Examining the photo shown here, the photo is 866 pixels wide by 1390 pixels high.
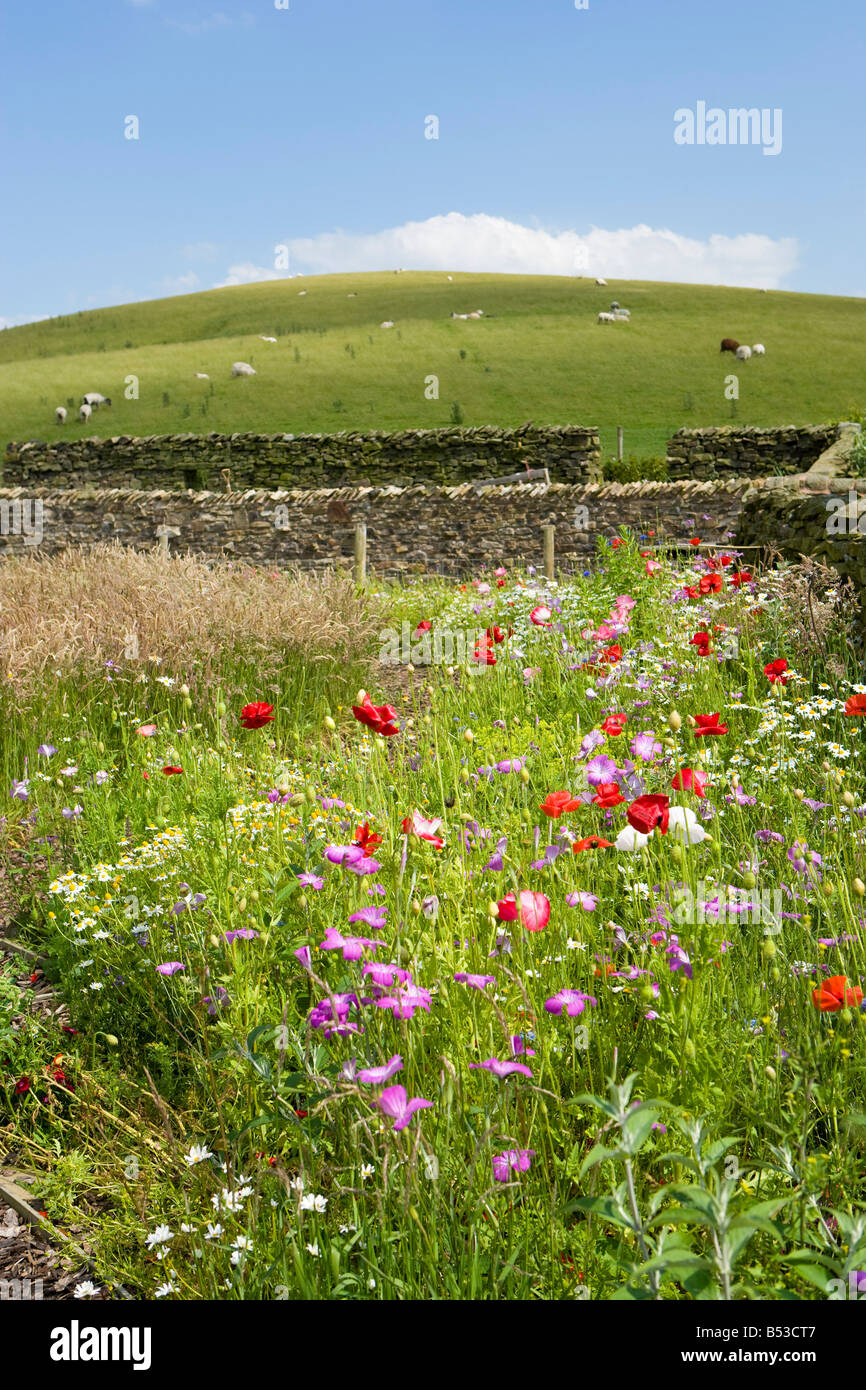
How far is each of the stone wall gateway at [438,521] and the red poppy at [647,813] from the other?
41.8 feet

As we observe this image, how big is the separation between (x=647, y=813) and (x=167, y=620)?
538 cm

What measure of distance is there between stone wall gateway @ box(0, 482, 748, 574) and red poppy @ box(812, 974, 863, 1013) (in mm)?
12978

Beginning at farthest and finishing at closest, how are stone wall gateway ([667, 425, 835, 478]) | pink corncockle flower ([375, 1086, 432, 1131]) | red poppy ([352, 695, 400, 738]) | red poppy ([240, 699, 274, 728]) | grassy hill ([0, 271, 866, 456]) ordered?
grassy hill ([0, 271, 866, 456]), stone wall gateway ([667, 425, 835, 478]), red poppy ([240, 699, 274, 728]), red poppy ([352, 695, 400, 738]), pink corncockle flower ([375, 1086, 432, 1131])

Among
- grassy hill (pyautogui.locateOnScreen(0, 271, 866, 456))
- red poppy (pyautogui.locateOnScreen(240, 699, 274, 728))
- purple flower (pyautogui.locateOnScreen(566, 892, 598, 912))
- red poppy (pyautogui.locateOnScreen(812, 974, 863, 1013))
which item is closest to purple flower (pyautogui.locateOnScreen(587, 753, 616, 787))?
purple flower (pyautogui.locateOnScreen(566, 892, 598, 912))

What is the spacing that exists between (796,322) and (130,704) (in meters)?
51.5

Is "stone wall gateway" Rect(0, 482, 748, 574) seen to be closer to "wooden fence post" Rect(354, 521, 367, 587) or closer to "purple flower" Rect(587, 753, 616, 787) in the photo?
"wooden fence post" Rect(354, 521, 367, 587)

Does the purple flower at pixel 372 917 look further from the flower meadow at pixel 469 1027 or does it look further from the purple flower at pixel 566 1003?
the purple flower at pixel 566 1003

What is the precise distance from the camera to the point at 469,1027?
2.45 meters

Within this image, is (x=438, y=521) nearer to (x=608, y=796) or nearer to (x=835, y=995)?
(x=608, y=796)

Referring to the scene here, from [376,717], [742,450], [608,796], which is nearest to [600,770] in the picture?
[608,796]

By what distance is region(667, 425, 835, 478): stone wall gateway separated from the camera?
21562mm

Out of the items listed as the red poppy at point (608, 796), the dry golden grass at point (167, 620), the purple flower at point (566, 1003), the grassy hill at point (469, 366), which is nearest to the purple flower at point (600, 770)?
the red poppy at point (608, 796)

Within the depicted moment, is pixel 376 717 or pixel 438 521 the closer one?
pixel 376 717

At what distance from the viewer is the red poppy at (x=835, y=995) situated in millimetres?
1923
